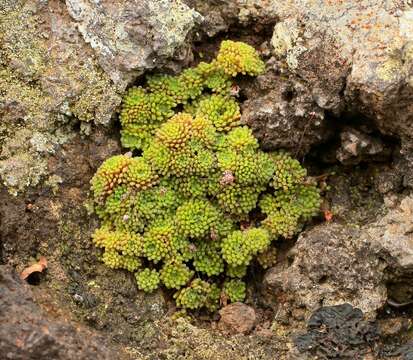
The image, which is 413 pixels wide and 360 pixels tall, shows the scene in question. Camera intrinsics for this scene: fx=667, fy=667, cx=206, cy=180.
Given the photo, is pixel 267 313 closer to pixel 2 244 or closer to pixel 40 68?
pixel 2 244

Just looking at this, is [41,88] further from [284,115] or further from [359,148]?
[359,148]

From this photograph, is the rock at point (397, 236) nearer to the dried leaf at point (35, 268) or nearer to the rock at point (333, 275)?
the rock at point (333, 275)

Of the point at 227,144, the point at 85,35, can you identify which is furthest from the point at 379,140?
the point at 85,35

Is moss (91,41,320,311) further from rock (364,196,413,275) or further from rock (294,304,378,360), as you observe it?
rock (294,304,378,360)

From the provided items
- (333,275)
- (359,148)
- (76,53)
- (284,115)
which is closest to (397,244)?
(333,275)

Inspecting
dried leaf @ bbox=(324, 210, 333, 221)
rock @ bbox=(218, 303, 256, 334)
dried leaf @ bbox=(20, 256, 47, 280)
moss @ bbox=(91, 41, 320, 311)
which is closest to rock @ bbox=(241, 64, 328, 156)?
moss @ bbox=(91, 41, 320, 311)

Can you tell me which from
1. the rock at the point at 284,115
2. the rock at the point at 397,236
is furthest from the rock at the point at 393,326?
the rock at the point at 284,115
